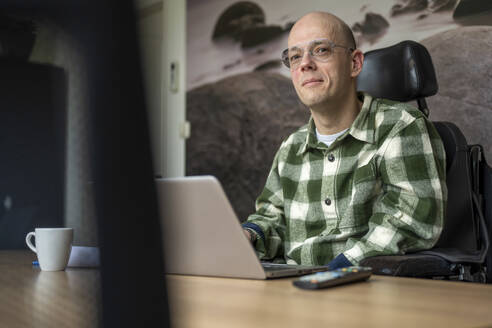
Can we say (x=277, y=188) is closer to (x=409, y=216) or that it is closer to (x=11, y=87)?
(x=409, y=216)

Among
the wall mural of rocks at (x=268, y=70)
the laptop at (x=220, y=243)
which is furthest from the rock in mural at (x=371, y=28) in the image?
the laptop at (x=220, y=243)

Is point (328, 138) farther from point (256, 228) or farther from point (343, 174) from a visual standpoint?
point (256, 228)

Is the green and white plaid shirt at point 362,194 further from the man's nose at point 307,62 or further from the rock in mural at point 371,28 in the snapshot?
the rock in mural at point 371,28

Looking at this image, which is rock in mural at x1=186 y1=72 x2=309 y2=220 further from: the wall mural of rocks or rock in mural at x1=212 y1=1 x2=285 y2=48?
rock in mural at x1=212 y1=1 x2=285 y2=48

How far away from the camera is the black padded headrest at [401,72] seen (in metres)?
1.63

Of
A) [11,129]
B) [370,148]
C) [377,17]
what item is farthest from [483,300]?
[377,17]

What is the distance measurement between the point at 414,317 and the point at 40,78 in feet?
1.62

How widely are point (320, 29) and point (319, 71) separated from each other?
0.43ft

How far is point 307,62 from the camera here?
1704mm

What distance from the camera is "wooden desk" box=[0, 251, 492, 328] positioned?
0.55m

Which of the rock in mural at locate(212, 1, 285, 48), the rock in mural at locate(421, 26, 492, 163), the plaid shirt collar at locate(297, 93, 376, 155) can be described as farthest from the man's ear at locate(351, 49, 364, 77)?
the rock in mural at locate(212, 1, 285, 48)

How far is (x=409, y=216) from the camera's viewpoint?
1413 mm

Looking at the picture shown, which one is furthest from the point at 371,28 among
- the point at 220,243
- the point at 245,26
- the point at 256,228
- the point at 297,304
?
the point at 297,304

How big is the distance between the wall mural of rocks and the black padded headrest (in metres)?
0.49
